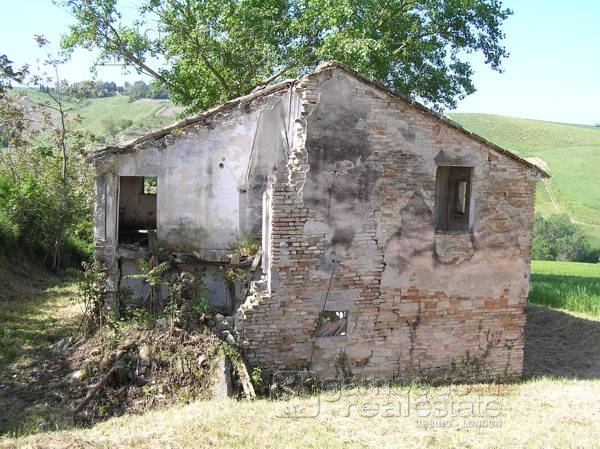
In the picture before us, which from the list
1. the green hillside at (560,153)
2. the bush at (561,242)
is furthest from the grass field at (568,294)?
the bush at (561,242)

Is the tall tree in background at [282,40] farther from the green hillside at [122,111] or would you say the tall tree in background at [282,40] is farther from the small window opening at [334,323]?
the green hillside at [122,111]

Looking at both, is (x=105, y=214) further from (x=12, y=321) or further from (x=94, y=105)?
(x=94, y=105)

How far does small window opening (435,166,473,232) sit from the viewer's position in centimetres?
1394

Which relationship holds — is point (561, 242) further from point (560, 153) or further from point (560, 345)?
point (560, 345)

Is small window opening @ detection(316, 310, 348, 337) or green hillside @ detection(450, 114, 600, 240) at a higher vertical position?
green hillside @ detection(450, 114, 600, 240)

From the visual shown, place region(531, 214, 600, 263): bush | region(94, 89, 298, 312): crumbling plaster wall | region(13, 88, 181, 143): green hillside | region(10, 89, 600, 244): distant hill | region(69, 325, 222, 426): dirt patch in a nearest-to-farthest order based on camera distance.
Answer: region(69, 325, 222, 426): dirt patch
region(94, 89, 298, 312): crumbling plaster wall
region(531, 214, 600, 263): bush
region(10, 89, 600, 244): distant hill
region(13, 88, 181, 143): green hillside

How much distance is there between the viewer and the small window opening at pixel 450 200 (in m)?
13.9

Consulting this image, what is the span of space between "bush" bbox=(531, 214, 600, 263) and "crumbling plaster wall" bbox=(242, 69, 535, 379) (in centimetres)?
4491

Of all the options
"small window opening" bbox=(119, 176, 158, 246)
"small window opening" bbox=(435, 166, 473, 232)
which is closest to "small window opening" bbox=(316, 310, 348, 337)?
"small window opening" bbox=(435, 166, 473, 232)

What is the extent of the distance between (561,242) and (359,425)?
5083cm

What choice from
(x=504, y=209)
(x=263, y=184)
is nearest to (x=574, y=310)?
(x=504, y=209)

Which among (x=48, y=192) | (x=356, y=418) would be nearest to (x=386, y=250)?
(x=356, y=418)

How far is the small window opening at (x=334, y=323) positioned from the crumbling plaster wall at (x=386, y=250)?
0.53ft

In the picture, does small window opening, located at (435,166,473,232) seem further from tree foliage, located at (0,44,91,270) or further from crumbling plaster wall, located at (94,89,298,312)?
tree foliage, located at (0,44,91,270)
